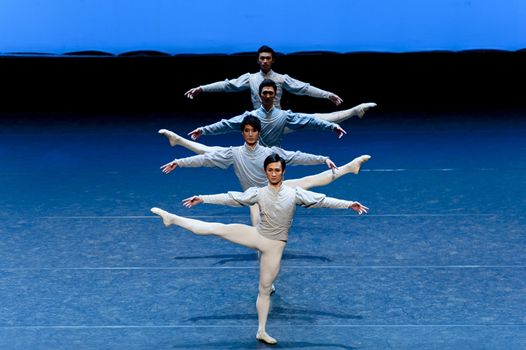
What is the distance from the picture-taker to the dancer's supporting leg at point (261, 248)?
19.4 ft

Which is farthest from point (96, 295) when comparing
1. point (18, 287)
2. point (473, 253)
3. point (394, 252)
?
point (473, 253)

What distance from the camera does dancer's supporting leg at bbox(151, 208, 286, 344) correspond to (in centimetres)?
590

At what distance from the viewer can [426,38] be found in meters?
11.3

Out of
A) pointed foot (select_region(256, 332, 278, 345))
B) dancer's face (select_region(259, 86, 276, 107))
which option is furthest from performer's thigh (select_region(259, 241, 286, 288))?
dancer's face (select_region(259, 86, 276, 107))

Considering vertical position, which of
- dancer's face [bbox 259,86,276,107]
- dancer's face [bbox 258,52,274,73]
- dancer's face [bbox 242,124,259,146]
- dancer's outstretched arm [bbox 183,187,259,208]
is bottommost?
dancer's outstretched arm [bbox 183,187,259,208]

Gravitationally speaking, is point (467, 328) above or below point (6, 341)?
above

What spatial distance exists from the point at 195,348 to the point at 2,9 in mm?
6571

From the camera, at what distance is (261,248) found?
19.7ft

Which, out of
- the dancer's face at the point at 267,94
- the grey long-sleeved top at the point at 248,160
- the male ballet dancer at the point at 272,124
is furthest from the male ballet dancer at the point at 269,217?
the male ballet dancer at the point at 272,124

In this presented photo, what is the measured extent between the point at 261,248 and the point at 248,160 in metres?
1.00

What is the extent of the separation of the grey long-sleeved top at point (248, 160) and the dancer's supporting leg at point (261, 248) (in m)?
0.84

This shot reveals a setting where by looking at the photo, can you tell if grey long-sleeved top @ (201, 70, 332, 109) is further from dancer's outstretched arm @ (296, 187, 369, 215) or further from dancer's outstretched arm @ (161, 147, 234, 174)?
dancer's outstretched arm @ (296, 187, 369, 215)

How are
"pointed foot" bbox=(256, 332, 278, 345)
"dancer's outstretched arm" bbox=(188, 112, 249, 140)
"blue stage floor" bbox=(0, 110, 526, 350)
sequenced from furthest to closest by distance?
"dancer's outstretched arm" bbox=(188, 112, 249, 140)
"blue stage floor" bbox=(0, 110, 526, 350)
"pointed foot" bbox=(256, 332, 278, 345)

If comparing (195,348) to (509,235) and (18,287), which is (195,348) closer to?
(18,287)
